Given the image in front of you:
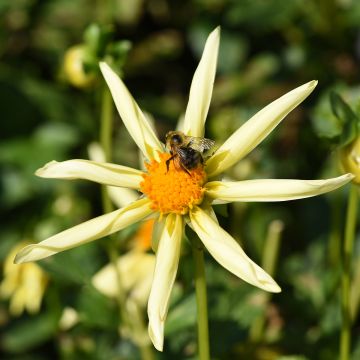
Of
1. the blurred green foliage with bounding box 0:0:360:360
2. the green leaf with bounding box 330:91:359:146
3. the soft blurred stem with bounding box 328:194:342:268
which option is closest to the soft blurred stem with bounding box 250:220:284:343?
the blurred green foliage with bounding box 0:0:360:360

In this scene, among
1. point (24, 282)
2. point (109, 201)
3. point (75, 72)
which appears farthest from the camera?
point (75, 72)

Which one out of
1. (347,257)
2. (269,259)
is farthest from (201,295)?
(269,259)

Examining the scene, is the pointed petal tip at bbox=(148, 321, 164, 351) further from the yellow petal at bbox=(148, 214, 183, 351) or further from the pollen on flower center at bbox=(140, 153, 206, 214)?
the pollen on flower center at bbox=(140, 153, 206, 214)

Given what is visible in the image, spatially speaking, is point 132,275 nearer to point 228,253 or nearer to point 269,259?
point 269,259

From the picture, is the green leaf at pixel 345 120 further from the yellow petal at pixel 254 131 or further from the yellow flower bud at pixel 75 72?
the yellow flower bud at pixel 75 72

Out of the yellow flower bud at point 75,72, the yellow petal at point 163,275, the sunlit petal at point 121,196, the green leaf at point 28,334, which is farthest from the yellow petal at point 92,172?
the green leaf at point 28,334
